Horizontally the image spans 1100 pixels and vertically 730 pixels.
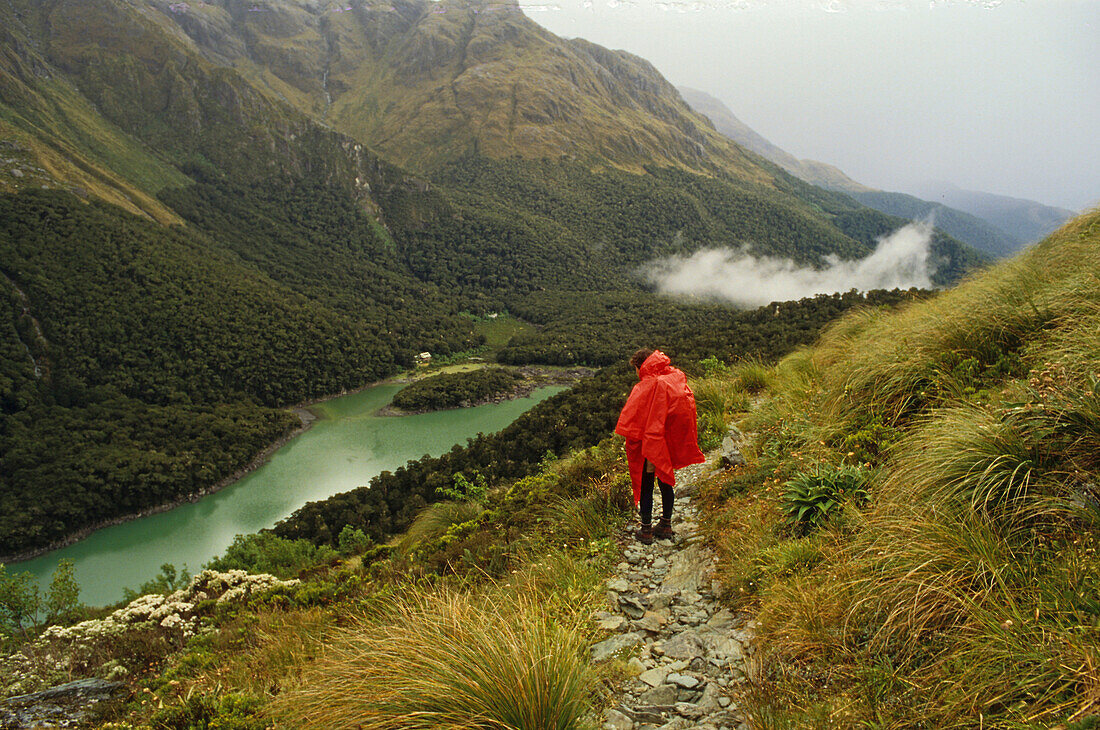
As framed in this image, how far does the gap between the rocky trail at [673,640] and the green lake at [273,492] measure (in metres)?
34.1

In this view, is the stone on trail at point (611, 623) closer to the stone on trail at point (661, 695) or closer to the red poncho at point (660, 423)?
the stone on trail at point (661, 695)

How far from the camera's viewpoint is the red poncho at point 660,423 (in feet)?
16.1

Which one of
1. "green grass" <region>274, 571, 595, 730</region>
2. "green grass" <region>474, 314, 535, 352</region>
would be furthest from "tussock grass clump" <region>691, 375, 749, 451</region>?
"green grass" <region>474, 314, 535, 352</region>

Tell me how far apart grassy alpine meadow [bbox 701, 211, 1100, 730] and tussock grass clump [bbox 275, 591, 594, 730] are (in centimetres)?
103

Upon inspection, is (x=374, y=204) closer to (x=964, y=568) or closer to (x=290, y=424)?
(x=290, y=424)

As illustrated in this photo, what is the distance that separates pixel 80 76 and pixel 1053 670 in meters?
195

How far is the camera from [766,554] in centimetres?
395

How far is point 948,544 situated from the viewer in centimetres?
291

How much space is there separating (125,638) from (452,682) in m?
6.35

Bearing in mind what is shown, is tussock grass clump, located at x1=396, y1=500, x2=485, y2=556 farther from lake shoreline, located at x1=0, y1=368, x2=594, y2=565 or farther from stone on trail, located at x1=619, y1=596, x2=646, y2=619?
lake shoreline, located at x1=0, y1=368, x2=594, y2=565

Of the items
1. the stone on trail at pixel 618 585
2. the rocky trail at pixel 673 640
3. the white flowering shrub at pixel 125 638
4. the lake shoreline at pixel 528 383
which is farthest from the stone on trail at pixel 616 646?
the lake shoreline at pixel 528 383

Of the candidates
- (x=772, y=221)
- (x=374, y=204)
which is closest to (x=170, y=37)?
(x=374, y=204)

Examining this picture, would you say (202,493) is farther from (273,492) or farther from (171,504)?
(273,492)

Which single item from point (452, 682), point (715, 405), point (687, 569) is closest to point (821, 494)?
point (687, 569)
